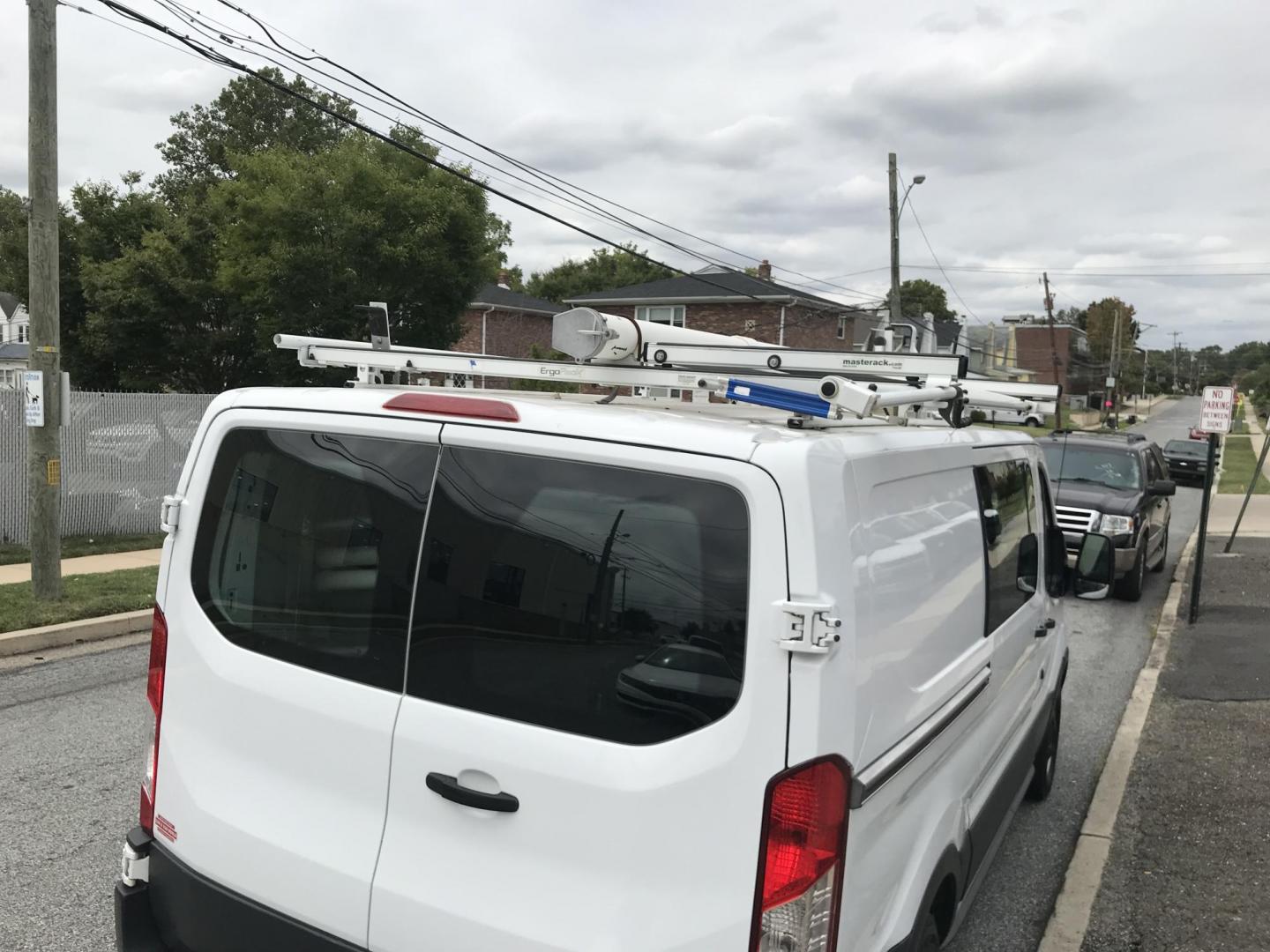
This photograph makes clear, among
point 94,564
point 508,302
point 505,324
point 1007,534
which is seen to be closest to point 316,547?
point 1007,534

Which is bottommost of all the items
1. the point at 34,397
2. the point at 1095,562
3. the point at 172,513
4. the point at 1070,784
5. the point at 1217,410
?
the point at 1070,784

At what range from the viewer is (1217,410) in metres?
11.7

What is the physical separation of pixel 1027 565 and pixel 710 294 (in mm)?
37132

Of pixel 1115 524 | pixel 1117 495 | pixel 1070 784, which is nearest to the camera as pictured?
pixel 1070 784

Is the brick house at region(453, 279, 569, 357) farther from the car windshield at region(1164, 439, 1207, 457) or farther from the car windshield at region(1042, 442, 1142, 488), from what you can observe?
the car windshield at region(1042, 442, 1142, 488)

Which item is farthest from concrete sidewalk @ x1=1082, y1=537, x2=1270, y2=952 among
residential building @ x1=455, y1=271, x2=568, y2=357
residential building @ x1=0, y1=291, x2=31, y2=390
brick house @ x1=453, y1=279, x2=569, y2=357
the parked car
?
residential building @ x1=0, y1=291, x2=31, y2=390

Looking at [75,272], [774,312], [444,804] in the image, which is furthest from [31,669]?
[774,312]

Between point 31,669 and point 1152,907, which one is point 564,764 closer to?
point 1152,907

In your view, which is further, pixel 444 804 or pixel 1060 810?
pixel 1060 810

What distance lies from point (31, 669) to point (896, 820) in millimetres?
6916

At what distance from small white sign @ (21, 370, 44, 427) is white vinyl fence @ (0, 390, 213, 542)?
11.9 ft

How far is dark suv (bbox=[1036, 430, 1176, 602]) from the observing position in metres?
10.9

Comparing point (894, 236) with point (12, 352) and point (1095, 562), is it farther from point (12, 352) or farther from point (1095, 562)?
point (12, 352)

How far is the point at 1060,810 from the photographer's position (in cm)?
527
